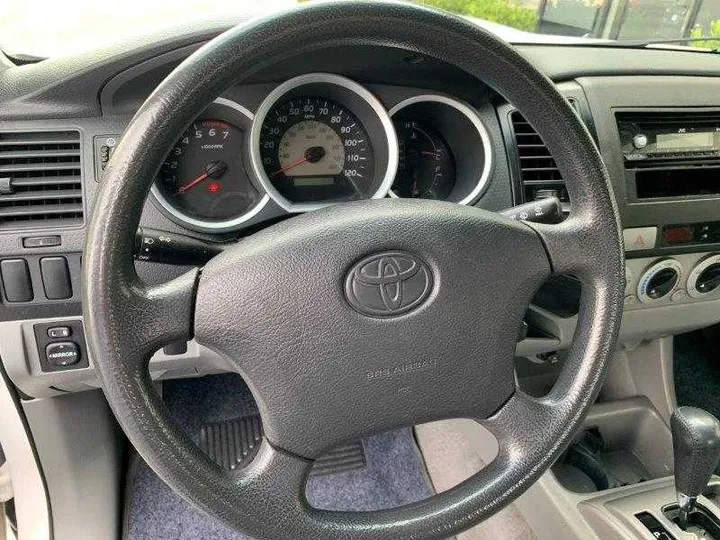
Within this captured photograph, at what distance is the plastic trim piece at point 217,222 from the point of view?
1.08 metres

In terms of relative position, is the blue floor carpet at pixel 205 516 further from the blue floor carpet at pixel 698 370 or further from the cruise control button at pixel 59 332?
the blue floor carpet at pixel 698 370

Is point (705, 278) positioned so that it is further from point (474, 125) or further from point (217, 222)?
point (217, 222)

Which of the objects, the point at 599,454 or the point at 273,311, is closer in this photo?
the point at 273,311

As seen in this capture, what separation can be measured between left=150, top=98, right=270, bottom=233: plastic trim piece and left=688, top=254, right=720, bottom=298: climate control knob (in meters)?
0.90

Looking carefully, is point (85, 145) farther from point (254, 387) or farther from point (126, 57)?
point (254, 387)

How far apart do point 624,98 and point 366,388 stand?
32.9 inches

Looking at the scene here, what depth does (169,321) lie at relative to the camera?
719mm

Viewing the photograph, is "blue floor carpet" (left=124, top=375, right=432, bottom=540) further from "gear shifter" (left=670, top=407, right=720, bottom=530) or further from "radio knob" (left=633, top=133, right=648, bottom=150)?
"radio knob" (left=633, top=133, right=648, bottom=150)

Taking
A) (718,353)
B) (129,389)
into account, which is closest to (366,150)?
(129,389)

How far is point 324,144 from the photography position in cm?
121

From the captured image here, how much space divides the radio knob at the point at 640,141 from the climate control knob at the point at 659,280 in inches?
9.2

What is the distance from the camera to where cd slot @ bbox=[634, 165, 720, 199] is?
1.32 meters

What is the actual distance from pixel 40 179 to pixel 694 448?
110 cm

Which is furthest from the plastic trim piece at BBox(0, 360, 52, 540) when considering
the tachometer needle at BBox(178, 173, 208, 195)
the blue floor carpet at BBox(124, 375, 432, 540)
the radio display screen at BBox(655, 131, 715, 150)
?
the radio display screen at BBox(655, 131, 715, 150)
